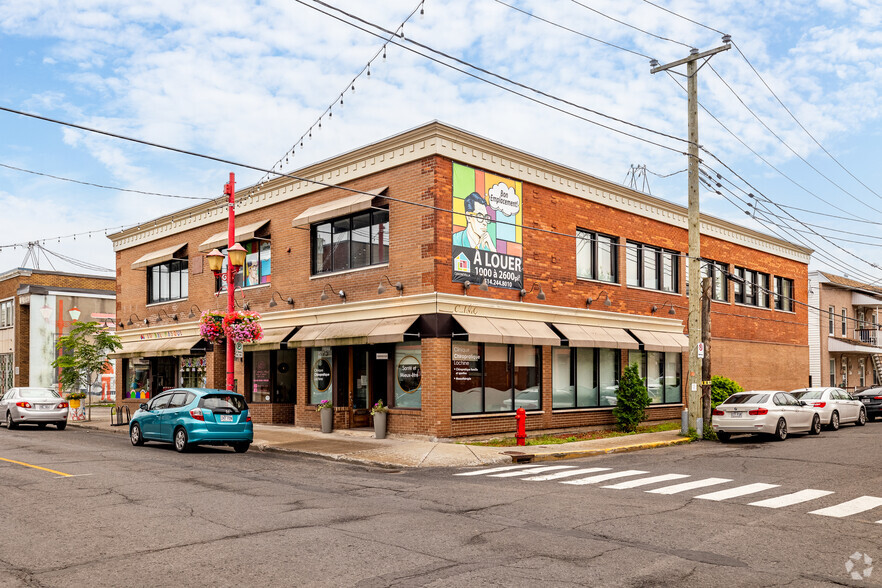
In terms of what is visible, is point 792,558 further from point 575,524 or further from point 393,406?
point 393,406

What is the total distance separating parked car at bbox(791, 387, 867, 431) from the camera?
25570mm

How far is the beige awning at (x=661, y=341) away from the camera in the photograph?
26.1 m

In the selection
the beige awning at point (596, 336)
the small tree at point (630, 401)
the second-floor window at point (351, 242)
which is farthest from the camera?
the small tree at point (630, 401)

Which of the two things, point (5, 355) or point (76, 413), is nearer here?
point (76, 413)

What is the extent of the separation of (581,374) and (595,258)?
4035 mm

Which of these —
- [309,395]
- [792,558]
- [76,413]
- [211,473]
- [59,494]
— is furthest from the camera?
[76,413]

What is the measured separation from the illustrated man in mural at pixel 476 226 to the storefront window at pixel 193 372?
14.2m

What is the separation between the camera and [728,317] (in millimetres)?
32562

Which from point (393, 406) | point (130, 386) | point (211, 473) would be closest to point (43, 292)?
point (130, 386)

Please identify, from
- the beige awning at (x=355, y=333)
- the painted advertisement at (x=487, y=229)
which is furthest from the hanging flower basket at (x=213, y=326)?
the painted advertisement at (x=487, y=229)

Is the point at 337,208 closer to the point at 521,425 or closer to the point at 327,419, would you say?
the point at 327,419

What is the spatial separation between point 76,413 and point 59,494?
22.0 metres

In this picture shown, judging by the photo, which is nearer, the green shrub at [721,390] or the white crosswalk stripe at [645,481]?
the white crosswalk stripe at [645,481]

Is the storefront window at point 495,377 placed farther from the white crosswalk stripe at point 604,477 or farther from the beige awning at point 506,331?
the white crosswalk stripe at point 604,477
